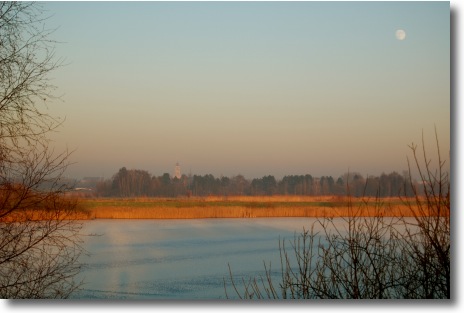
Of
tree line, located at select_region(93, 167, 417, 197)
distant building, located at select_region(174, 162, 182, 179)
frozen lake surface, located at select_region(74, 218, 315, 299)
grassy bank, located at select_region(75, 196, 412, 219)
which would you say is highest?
distant building, located at select_region(174, 162, 182, 179)

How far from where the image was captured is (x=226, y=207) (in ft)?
14.0

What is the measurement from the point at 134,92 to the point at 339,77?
1.31 meters

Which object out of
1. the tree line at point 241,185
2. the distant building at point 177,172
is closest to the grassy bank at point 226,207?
the tree line at point 241,185

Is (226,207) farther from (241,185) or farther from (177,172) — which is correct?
(177,172)

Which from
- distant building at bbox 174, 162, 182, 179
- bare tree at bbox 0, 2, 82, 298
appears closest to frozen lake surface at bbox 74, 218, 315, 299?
bare tree at bbox 0, 2, 82, 298

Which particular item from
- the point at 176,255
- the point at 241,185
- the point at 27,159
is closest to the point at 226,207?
the point at 241,185

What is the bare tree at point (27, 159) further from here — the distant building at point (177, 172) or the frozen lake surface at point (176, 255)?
the distant building at point (177, 172)

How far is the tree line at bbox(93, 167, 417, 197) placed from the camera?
149 inches

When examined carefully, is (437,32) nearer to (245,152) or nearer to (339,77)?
(339,77)

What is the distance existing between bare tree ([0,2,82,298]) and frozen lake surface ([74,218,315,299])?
23cm

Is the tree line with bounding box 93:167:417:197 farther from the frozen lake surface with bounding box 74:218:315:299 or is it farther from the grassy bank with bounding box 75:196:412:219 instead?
the frozen lake surface with bounding box 74:218:315:299

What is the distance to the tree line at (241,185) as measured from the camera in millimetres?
3773

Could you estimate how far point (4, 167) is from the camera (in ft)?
12.2

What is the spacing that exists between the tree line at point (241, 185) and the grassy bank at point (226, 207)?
0.17 ft
